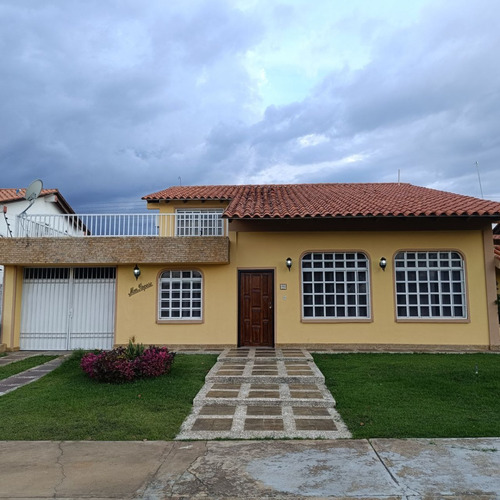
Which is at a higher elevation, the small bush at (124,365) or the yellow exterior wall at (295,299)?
the yellow exterior wall at (295,299)

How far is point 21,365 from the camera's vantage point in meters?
9.58

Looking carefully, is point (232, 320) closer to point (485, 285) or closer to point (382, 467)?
point (485, 285)

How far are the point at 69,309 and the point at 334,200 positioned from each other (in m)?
8.24

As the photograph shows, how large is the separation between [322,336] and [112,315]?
5.83 m

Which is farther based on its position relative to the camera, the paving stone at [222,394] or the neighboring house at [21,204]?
the neighboring house at [21,204]

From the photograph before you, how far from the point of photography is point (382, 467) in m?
3.99

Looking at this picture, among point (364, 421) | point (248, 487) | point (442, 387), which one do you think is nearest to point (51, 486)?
point (248, 487)

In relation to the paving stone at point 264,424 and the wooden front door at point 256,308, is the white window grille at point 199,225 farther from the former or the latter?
the paving stone at point 264,424

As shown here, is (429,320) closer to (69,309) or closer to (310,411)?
(310,411)

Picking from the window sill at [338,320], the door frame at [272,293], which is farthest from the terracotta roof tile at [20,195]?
the window sill at [338,320]

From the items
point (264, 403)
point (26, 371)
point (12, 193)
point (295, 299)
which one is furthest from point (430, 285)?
point (12, 193)

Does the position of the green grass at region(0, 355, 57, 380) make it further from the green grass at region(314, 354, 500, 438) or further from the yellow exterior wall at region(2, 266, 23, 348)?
the green grass at region(314, 354, 500, 438)

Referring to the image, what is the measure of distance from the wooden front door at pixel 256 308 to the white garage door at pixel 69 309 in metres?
3.66

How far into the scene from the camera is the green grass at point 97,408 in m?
5.10
